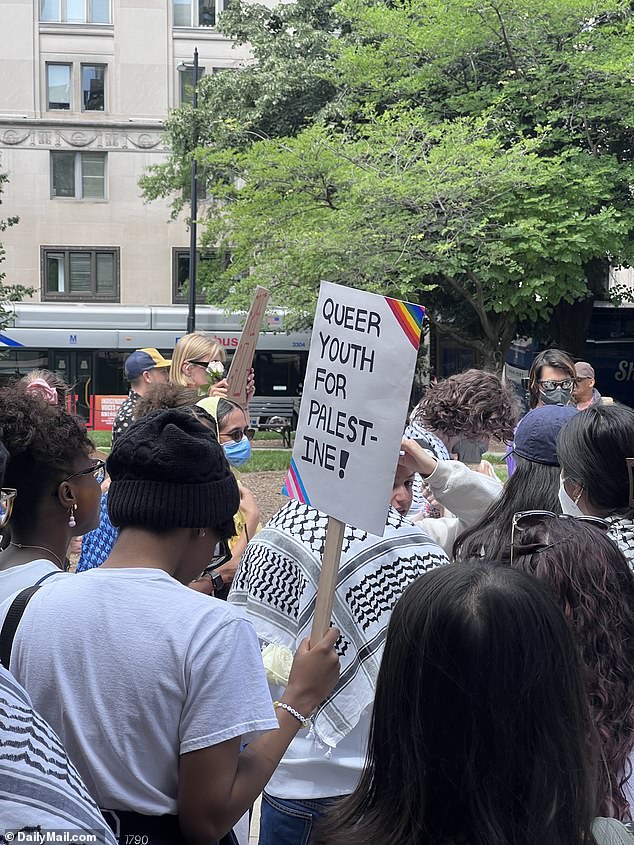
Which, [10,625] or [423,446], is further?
[423,446]

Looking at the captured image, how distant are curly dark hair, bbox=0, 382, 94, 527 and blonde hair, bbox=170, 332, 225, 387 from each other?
115 inches

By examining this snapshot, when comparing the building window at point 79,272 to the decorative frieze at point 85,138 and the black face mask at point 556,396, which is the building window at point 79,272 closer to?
the decorative frieze at point 85,138

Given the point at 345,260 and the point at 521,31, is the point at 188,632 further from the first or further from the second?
the point at 521,31

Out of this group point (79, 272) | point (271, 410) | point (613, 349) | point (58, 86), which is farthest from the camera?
point (79, 272)

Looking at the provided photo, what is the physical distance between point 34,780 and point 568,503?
7.56ft

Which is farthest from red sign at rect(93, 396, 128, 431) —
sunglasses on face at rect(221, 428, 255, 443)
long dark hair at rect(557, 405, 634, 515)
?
long dark hair at rect(557, 405, 634, 515)

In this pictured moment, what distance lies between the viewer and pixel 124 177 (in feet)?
123

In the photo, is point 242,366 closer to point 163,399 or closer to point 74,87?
point 163,399

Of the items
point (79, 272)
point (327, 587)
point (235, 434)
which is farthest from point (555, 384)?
point (79, 272)

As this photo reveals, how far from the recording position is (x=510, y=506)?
129 inches

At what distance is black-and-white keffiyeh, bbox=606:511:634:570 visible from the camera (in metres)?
2.83

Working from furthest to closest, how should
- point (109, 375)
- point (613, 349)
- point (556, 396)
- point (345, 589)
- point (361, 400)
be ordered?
1. point (109, 375)
2. point (613, 349)
3. point (556, 396)
4. point (345, 589)
5. point (361, 400)

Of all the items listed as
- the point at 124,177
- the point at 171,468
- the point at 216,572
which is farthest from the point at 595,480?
the point at 124,177

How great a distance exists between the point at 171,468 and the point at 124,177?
3711 centimetres
